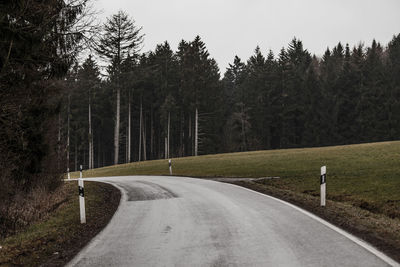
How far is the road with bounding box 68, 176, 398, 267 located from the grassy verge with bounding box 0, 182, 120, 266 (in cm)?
29

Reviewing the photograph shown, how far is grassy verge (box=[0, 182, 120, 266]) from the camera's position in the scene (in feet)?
18.5

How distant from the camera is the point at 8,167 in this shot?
10.7 metres

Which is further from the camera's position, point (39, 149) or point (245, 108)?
point (245, 108)

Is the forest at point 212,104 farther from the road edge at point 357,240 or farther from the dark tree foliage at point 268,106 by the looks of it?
the road edge at point 357,240

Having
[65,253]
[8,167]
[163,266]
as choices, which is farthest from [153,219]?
[8,167]

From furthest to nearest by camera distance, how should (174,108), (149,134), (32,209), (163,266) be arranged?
(149,134) < (174,108) < (32,209) < (163,266)

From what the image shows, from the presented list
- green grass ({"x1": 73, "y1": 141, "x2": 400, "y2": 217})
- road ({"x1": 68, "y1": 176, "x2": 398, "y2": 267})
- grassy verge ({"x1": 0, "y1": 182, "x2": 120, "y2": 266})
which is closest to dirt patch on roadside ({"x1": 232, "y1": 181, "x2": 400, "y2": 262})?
road ({"x1": 68, "y1": 176, "x2": 398, "y2": 267})

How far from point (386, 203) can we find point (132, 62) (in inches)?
1365

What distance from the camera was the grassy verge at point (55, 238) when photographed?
564cm

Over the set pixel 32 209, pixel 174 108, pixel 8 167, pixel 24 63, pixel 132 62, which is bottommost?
pixel 32 209

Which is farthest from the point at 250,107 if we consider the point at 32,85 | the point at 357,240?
the point at 357,240

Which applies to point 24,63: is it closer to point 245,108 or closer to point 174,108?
point 174,108

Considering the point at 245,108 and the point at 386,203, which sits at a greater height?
the point at 245,108

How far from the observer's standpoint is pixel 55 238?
22.6ft
